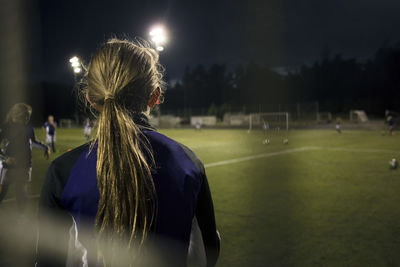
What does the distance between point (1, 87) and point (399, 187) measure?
79.4 meters

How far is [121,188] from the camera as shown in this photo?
4.50ft

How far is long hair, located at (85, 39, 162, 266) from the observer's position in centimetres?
137

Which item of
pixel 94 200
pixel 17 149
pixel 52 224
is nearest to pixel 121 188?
pixel 94 200

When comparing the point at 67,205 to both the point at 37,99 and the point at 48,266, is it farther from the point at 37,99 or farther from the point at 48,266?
the point at 37,99

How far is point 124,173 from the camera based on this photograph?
4.57 ft

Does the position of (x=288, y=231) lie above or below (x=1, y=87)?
below

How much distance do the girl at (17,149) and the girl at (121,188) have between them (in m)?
4.62

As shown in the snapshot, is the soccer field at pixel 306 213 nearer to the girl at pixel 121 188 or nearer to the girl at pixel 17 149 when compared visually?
the girl at pixel 17 149

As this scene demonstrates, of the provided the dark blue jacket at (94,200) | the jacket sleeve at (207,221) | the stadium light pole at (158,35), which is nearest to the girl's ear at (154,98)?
the dark blue jacket at (94,200)

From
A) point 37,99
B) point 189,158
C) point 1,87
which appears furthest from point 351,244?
point 37,99

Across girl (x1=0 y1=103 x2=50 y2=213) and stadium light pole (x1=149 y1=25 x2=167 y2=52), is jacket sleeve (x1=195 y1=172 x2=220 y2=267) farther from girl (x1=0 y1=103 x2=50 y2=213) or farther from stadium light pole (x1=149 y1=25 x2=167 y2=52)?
stadium light pole (x1=149 y1=25 x2=167 y2=52)

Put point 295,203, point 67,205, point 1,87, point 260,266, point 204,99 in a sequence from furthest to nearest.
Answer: point 204,99 → point 1,87 → point 295,203 → point 260,266 → point 67,205

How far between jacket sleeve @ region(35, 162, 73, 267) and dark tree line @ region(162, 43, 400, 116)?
56.3 m

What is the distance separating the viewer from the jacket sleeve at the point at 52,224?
1.38m
